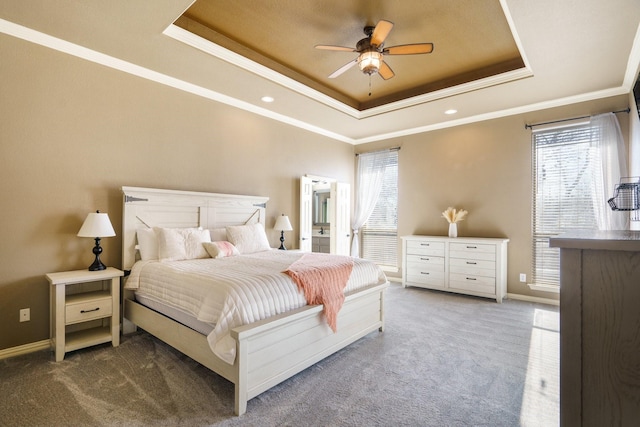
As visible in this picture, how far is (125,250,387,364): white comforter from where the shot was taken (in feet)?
6.59

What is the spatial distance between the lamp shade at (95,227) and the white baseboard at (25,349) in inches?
41.6

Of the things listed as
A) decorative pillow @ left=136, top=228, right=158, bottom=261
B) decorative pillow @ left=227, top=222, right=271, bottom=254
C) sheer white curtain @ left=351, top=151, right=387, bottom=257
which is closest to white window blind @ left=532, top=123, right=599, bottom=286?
sheer white curtain @ left=351, top=151, right=387, bottom=257

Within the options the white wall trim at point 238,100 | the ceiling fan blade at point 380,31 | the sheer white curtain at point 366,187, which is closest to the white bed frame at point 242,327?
the white wall trim at point 238,100

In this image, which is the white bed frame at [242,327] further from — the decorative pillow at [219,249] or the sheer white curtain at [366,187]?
the sheer white curtain at [366,187]

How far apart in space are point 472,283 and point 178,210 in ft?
13.7

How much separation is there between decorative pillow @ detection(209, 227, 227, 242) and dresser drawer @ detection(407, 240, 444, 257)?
3047mm

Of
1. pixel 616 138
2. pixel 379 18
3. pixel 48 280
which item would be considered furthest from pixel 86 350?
pixel 616 138

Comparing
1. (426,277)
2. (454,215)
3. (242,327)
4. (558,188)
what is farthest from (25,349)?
(558,188)

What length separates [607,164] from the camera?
3.84 metres

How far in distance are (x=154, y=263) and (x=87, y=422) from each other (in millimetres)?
1413

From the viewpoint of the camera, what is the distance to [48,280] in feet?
9.23

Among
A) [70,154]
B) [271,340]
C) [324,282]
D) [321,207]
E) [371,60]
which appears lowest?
[271,340]

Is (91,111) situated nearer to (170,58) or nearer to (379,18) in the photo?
(170,58)

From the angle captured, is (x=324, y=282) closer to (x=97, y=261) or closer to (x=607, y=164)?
(x=97, y=261)
